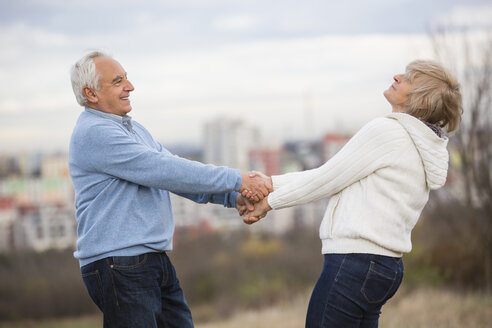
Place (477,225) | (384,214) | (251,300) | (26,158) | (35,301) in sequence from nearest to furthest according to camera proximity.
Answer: (384,214)
(477,225)
(251,300)
(35,301)
(26,158)

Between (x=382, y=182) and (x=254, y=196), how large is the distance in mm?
953

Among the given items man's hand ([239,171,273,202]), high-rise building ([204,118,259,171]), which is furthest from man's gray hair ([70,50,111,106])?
high-rise building ([204,118,259,171])

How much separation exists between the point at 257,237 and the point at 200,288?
36.9ft

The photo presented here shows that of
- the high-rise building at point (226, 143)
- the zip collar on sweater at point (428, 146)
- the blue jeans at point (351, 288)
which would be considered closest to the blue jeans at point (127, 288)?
the blue jeans at point (351, 288)

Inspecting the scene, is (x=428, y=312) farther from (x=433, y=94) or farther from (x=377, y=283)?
(x=433, y=94)

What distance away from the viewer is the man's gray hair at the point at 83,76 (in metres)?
2.64

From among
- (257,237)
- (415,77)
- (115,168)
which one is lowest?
(257,237)

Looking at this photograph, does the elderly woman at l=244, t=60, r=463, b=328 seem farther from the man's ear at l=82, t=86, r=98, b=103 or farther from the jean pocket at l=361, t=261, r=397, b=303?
the man's ear at l=82, t=86, r=98, b=103

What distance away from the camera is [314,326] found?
2.40 m

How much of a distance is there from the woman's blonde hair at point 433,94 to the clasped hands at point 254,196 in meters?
0.93

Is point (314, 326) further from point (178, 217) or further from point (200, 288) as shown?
point (178, 217)

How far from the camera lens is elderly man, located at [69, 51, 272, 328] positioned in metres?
2.49

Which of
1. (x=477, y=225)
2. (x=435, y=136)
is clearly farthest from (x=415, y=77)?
(x=477, y=225)

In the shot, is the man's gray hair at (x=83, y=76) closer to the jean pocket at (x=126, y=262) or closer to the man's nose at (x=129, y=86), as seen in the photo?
the man's nose at (x=129, y=86)
